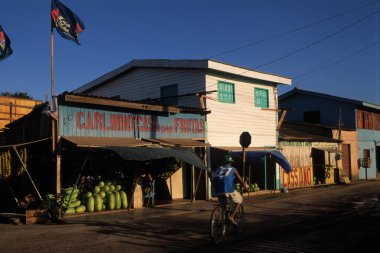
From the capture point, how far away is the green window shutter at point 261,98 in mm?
22311

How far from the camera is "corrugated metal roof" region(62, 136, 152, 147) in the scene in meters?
12.7

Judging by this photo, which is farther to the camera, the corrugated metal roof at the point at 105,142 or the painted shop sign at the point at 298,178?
the painted shop sign at the point at 298,178

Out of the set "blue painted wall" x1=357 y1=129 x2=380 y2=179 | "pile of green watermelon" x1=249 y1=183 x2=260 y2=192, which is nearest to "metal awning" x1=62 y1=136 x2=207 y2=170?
"pile of green watermelon" x1=249 y1=183 x2=260 y2=192

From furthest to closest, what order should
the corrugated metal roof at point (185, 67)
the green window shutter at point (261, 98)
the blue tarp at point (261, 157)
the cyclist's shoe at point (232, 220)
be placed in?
the green window shutter at point (261, 98) → the blue tarp at point (261, 157) → the corrugated metal roof at point (185, 67) → the cyclist's shoe at point (232, 220)

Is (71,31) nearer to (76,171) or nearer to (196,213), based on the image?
(76,171)

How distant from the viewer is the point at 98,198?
14.1 m

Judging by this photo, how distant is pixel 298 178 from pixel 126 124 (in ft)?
42.5

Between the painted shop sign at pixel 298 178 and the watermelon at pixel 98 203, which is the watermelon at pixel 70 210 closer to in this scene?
the watermelon at pixel 98 203

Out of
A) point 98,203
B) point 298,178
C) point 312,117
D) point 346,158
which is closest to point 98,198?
point 98,203

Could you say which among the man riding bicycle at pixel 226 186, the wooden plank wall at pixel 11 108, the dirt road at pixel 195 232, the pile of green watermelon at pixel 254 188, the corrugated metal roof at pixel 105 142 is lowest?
the dirt road at pixel 195 232

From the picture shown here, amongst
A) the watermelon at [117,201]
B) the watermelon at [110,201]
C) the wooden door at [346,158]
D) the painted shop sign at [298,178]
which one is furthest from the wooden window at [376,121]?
the watermelon at [110,201]

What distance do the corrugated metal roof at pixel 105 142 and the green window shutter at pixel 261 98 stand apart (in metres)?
8.91

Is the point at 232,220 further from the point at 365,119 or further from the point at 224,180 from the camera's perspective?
the point at 365,119

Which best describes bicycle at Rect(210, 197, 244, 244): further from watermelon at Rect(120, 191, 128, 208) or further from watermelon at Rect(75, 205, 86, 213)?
watermelon at Rect(120, 191, 128, 208)
